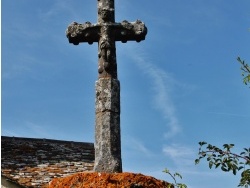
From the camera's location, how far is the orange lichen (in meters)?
5.21

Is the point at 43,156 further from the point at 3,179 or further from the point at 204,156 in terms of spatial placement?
the point at 204,156

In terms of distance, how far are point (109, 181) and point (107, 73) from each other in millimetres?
1605

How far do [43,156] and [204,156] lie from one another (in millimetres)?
8832

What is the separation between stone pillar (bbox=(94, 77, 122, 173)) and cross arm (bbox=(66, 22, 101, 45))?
615mm

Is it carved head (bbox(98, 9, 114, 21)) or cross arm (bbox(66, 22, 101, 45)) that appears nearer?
cross arm (bbox(66, 22, 101, 45))

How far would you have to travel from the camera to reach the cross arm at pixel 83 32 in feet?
21.7

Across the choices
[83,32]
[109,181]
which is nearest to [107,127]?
[109,181]

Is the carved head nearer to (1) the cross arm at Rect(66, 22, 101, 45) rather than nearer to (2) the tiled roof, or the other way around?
(1) the cross arm at Rect(66, 22, 101, 45)

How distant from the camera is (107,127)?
6.11 meters

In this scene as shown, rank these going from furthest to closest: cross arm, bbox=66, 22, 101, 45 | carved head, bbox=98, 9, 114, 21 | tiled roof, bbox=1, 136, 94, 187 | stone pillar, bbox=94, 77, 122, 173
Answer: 1. tiled roof, bbox=1, 136, 94, 187
2. carved head, bbox=98, 9, 114, 21
3. cross arm, bbox=66, 22, 101, 45
4. stone pillar, bbox=94, 77, 122, 173

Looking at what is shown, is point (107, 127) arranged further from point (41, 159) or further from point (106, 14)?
point (41, 159)

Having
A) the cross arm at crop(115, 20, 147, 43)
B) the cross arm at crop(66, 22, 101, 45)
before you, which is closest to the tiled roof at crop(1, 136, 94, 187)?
the cross arm at crop(66, 22, 101, 45)

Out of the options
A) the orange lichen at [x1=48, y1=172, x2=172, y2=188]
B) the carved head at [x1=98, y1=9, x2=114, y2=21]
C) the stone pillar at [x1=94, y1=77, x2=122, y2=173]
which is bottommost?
the orange lichen at [x1=48, y1=172, x2=172, y2=188]

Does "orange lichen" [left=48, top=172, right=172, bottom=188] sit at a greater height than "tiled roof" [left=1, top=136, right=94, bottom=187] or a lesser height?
lesser
